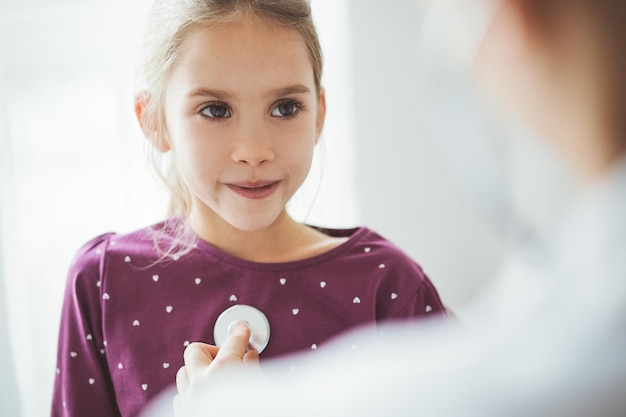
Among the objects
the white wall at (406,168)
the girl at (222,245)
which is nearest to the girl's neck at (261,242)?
the girl at (222,245)

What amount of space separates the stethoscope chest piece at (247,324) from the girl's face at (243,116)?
0.36ft

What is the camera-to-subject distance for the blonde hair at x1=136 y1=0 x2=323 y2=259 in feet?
2.91

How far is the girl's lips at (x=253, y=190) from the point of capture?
0.91 meters

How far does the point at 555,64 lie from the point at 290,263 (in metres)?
0.63

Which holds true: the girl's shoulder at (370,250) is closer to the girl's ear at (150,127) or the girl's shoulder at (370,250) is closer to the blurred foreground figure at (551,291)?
the girl's ear at (150,127)

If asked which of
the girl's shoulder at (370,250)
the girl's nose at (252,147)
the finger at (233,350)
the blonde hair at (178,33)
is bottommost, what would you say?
the finger at (233,350)

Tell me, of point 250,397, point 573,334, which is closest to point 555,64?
point 573,334

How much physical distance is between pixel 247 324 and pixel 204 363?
23 centimetres

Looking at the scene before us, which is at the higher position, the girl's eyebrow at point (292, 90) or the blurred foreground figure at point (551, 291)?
the girl's eyebrow at point (292, 90)

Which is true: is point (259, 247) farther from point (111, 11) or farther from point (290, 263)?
point (111, 11)

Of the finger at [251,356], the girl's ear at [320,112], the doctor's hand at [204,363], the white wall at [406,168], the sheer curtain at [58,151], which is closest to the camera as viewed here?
the doctor's hand at [204,363]

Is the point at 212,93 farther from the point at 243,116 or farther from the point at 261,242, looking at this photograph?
the point at 261,242

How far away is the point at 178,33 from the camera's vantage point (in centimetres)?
90

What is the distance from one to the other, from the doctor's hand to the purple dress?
144 mm
